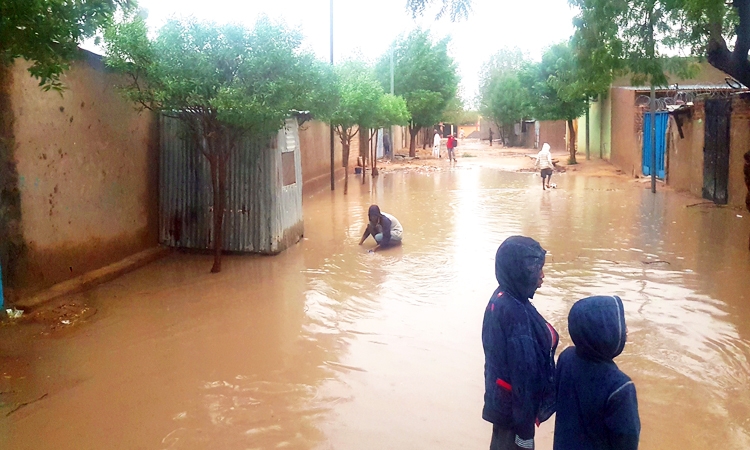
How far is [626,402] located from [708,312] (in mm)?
5502

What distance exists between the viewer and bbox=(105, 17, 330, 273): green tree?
7.76 metres

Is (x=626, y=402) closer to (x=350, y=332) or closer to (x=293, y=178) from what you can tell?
(x=350, y=332)

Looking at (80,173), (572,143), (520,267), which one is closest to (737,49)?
(520,267)

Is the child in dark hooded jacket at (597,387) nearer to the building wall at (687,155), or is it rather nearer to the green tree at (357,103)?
the building wall at (687,155)

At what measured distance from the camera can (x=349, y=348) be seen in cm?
620

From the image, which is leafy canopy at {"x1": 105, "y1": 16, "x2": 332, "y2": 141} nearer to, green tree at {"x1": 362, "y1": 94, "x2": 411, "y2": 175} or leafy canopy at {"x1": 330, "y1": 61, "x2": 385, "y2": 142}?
leafy canopy at {"x1": 330, "y1": 61, "x2": 385, "y2": 142}

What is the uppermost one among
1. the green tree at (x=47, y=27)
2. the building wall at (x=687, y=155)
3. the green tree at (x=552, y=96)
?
the green tree at (x=552, y=96)

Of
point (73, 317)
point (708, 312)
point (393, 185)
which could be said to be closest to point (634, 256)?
point (708, 312)

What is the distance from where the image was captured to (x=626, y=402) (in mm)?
2314

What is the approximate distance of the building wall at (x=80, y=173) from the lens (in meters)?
6.96

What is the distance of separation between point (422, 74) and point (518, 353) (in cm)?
3525

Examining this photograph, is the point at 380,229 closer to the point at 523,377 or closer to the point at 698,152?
the point at 523,377

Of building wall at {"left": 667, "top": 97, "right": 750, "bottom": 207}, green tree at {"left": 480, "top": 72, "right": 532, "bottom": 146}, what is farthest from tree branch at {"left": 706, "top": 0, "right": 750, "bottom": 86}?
green tree at {"left": 480, "top": 72, "right": 532, "bottom": 146}

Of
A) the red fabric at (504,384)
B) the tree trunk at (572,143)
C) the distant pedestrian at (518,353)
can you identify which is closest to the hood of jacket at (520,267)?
the distant pedestrian at (518,353)
